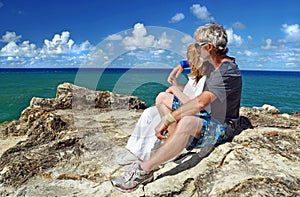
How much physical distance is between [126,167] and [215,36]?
6.87 feet

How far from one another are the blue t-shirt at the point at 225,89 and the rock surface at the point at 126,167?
0.46 m

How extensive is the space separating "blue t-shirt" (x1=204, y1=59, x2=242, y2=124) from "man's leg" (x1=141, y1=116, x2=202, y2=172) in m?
0.35

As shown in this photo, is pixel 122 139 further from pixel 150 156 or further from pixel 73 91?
pixel 73 91

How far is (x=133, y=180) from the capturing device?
143 inches

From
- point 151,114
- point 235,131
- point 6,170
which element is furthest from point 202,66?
point 6,170

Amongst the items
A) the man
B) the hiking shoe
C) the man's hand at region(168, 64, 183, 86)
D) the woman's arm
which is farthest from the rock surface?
the man's hand at region(168, 64, 183, 86)

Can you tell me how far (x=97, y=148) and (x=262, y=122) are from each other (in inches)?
102

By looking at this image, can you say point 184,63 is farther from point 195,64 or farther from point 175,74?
point 195,64

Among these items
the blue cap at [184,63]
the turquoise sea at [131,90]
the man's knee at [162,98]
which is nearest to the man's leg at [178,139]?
the man's knee at [162,98]

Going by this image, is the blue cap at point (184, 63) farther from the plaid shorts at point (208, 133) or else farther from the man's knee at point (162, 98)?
the plaid shorts at point (208, 133)

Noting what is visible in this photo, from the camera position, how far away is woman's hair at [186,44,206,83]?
3850mm

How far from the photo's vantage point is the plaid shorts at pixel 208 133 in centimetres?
368

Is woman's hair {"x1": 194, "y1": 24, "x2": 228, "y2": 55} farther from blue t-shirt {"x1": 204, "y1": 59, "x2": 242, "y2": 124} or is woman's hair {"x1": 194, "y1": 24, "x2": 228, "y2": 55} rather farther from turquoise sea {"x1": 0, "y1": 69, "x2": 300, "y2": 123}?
turquoise sea {"x1": 0, "y1": 69, "x2": 300, "y2": 123}

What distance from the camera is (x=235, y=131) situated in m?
4.38
